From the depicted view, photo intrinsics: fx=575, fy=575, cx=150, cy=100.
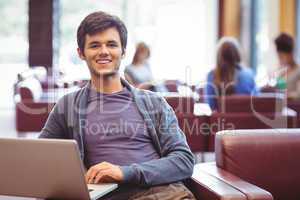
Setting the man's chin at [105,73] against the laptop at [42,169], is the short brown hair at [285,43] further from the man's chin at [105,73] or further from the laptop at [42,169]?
the laptop at [42,169]

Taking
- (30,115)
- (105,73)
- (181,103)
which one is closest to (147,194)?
(105,73)

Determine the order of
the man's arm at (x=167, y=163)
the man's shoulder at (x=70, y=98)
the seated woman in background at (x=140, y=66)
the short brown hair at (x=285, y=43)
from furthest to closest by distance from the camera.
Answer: the seated woman in background at (x=140, y=66) → the short brown hair at (x=285, y=43) → the man's shoulder at (x=70, y=98) → the man's arm at (x=167, y=163)

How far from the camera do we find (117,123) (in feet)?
7.93

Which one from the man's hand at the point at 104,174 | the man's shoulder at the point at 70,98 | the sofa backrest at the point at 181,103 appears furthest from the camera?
the sofa backrest at the point at 181,103

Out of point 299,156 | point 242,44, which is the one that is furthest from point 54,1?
point 299,156

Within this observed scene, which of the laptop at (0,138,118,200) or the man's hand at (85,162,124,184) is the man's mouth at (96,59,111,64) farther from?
the laptop at (0,138,118,200)

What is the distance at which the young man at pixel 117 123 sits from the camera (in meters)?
2.31

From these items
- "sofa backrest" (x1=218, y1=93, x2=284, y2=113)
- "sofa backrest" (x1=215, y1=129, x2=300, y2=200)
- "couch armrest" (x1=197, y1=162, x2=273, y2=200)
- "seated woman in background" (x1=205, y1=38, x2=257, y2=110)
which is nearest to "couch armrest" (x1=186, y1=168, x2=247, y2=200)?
"couch armrest" (x1=197, y1=162, x2=273, y2=200)

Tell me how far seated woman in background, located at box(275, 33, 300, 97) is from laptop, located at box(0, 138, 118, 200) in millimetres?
4453

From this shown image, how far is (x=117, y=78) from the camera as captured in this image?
2.45m

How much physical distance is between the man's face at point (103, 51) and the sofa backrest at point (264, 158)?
0.67 metres

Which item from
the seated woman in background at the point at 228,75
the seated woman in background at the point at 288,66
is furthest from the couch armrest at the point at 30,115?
the seated woman in background at the point at 288,66

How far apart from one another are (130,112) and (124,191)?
1.16ft

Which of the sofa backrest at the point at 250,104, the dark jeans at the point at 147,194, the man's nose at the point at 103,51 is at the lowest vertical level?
the dark jeans at the point at 147,194
